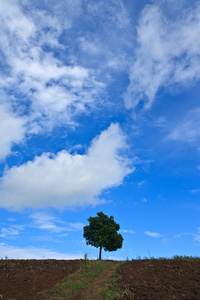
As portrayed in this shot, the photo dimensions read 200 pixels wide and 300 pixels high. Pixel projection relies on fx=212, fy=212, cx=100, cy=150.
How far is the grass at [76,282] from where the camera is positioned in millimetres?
15461

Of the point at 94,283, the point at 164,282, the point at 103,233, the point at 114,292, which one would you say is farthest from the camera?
the point at 103,233

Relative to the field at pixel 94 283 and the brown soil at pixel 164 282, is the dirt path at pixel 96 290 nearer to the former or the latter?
the field at pixel 94 283

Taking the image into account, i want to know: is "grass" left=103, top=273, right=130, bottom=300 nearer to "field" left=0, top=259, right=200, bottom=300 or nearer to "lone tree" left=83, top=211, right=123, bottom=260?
"field" left=0, top=259, right=200, bottom=300

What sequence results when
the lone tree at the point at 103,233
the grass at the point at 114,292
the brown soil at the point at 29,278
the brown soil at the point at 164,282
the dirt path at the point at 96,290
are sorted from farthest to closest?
the lone tree at the point at 103,233 < the brown soil at the point at 29,278 < the dirt path at the point at 96,290 < the grass at the point at 114,292 < the brown soil at the point at 164,282

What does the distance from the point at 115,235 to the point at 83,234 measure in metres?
6.50

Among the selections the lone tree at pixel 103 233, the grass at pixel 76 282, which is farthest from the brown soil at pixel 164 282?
the lone tree at pixel 103 233

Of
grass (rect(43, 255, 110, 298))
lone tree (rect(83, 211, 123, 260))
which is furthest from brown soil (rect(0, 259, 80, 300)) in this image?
lone tree (rect(83, 211, 123, 260))

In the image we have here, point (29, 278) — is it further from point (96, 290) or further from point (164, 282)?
point (164, 282)

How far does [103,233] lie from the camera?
3747cm

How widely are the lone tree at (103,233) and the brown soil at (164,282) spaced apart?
1705cm

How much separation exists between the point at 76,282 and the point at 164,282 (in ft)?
23.3

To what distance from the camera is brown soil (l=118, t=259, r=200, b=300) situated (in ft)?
43.8

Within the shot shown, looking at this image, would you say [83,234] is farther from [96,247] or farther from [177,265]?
[177,265]

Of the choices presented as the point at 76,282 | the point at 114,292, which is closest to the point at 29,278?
the point at 76,282
